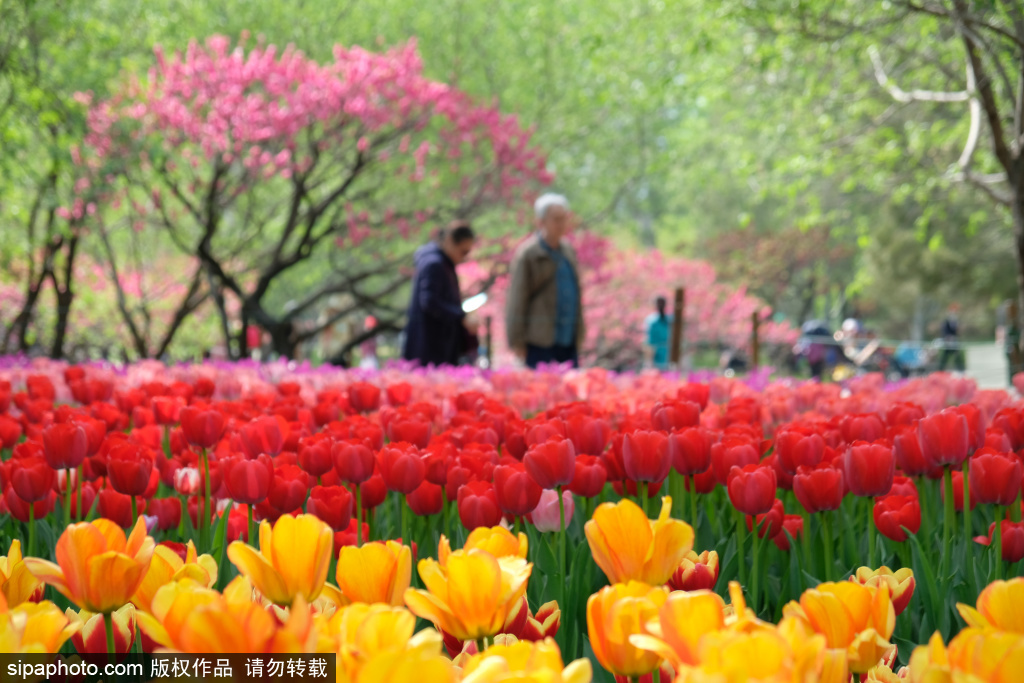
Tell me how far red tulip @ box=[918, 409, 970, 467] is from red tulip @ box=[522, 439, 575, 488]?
2.23ft

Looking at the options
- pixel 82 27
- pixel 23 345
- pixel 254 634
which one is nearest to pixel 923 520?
pixel 254 634

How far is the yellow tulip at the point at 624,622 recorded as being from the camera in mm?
820

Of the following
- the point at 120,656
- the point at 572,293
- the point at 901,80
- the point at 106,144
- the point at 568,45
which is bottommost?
the point at 120,656

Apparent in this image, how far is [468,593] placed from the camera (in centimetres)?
91

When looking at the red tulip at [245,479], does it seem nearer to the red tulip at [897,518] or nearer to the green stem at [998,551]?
the red tulip at [897,518]

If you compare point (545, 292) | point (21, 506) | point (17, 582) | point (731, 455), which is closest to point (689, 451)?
point (731, 455)

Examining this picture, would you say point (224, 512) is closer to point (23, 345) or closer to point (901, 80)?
point (23, 345)

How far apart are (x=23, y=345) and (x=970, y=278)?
87.6 ft

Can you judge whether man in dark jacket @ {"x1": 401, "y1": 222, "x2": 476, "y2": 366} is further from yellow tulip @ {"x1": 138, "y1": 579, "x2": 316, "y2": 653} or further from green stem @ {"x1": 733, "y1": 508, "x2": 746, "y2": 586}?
yellow tulip @ {"x1": 138, "y1": 579, "x2": 316, "y2": 653}

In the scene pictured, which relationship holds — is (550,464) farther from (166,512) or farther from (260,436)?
(166,512)

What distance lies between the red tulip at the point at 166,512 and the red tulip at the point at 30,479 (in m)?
0.20

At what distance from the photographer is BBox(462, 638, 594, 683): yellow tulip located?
2.25 ft

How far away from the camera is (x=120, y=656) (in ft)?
3.90

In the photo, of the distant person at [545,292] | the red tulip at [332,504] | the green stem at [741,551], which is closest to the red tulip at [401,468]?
the red tulip at [332,504]
